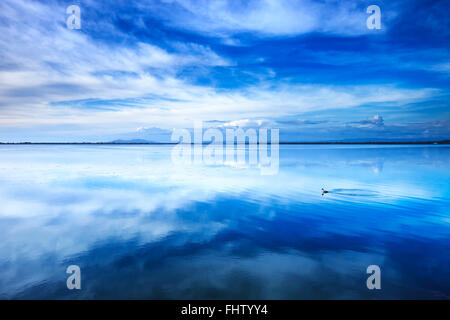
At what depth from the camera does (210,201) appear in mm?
14289

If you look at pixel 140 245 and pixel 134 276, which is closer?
pixel 134 276

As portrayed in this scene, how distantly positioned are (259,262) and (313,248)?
2.02 metres

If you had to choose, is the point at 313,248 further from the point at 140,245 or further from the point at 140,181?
the point at 140,181

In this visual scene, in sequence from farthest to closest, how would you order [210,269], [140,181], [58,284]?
[140,181] → [210,269] → [58,284]

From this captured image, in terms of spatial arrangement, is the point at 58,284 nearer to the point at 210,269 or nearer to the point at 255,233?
the point at 210,269

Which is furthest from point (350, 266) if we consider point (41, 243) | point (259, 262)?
point (41, 243)

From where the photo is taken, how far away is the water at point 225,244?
19.4ft

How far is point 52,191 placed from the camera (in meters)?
16.9

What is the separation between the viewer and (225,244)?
8.36 m

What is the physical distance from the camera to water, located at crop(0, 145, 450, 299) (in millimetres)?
5914

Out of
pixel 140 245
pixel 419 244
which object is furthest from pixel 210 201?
pixel 419 244
